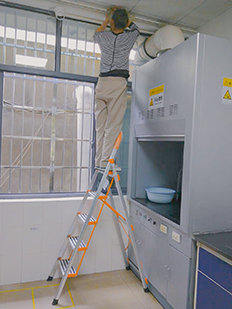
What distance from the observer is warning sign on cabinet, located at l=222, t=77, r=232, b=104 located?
185 centimetres

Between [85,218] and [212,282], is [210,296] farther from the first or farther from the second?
[85,218]

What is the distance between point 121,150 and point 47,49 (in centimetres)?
136

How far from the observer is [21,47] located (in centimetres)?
258

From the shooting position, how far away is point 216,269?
1.61 m

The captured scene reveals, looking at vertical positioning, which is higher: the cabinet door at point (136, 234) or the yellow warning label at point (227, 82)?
the yellow warning label at point (227, 82)

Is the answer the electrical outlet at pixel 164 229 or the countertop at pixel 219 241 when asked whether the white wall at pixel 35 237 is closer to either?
the electrical outlet at pixel 164 229

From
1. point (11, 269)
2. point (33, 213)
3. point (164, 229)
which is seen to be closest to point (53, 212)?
point (33, 213)

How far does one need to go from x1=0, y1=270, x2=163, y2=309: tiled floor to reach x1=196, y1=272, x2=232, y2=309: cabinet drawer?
588 mm

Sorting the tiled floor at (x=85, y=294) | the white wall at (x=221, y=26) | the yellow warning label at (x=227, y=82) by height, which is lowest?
the tiled floor at (x=85, y=294)

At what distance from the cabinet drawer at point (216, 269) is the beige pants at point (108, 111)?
1.16 metres

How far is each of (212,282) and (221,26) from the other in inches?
98.9

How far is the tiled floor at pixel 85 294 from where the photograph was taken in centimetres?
216

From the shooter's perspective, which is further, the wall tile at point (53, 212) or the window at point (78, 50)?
the window at point (78, 50)

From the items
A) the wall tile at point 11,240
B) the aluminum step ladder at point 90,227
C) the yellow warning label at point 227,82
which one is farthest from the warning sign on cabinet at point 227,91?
the wall tile at point 11,240
